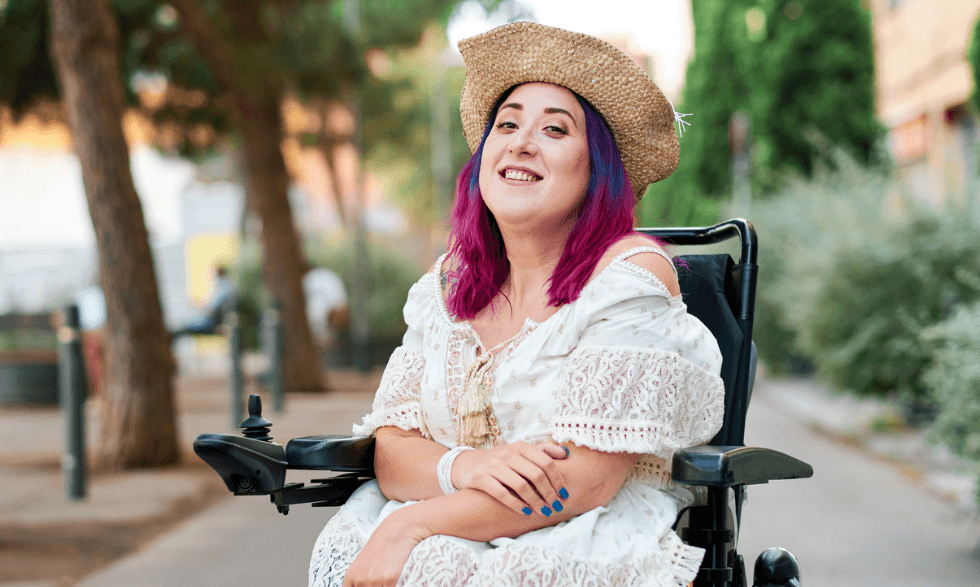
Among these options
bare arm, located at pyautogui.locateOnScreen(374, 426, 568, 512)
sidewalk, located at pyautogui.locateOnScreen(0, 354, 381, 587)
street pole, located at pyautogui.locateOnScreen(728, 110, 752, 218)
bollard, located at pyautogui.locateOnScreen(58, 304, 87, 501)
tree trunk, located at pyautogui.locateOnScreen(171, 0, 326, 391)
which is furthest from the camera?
street pole, located at pyautogui.locateOnScreen(728, 110, 752, 218)

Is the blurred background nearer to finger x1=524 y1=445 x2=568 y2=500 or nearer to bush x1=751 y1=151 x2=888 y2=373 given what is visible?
bush x1=751 y1=151 x2=888 y2=373

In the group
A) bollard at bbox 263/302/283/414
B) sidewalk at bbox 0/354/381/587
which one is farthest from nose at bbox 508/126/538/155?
bollard at bbox 263/302/283/414

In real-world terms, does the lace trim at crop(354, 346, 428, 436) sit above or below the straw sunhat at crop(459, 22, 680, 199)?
below

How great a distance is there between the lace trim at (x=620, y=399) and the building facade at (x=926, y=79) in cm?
1123

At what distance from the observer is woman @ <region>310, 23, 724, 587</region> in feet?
6.91

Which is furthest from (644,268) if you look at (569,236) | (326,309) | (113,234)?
(326,309)

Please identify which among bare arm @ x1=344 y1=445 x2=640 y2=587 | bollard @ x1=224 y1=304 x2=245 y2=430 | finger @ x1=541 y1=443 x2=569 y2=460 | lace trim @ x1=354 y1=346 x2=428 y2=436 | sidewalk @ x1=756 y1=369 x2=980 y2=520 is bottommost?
sidewalk @ x1=756 y1=369 x2=980 y2=520

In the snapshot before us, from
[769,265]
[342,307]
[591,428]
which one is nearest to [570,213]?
[591,428]

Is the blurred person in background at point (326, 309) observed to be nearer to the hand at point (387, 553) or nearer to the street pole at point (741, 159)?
the street pole at point (741, 159)

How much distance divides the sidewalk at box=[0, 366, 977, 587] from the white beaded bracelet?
2649mm

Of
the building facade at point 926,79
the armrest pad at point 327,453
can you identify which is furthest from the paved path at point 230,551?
the building facade at point 926,79

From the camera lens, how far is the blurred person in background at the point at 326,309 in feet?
59.1

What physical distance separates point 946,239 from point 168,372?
617 centimetres

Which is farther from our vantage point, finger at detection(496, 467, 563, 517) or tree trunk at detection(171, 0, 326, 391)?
tree trunk at detection(171, 0, 326, 391)
